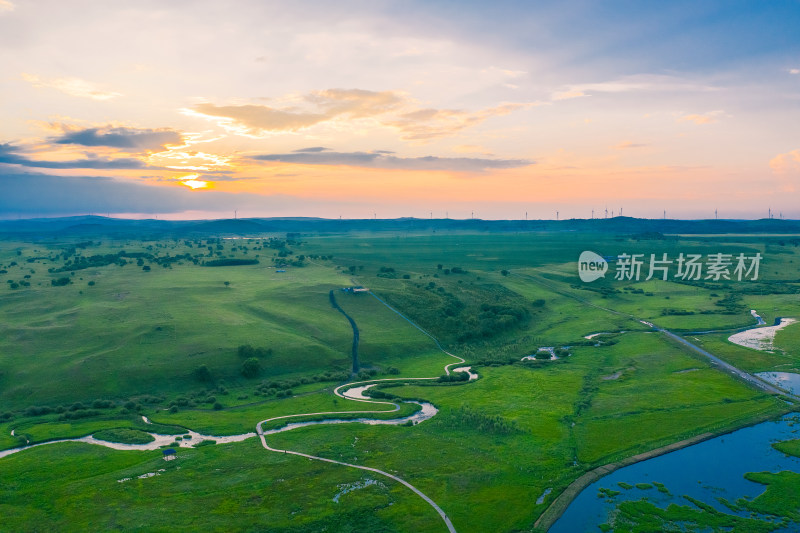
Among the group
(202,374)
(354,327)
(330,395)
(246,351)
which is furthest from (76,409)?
(354,327)

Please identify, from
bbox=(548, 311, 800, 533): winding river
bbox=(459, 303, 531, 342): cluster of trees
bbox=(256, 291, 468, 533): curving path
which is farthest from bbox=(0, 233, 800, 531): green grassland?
bbox=(548, 311, 800, 533): winding river

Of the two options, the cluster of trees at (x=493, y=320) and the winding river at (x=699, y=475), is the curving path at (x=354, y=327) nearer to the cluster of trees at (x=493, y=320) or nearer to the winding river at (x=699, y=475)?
the cluster of trees at (x=493, y=320)

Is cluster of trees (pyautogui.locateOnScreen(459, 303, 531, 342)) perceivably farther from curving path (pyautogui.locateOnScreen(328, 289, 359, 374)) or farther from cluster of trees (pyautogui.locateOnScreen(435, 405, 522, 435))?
cluster of trees (pyautogui.locateOnScreen(435, 405, 522, 435))

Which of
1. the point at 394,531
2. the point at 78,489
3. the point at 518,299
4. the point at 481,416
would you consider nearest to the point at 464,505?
the point at 394,531

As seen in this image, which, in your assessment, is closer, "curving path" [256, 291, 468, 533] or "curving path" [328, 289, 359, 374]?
"curving path" [256, 291, 468, 533]

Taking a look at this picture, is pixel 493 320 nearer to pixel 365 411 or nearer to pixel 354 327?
pixel 354 327

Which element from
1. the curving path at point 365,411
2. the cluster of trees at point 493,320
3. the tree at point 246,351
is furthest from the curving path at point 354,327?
the cluster of trees at point 493,320

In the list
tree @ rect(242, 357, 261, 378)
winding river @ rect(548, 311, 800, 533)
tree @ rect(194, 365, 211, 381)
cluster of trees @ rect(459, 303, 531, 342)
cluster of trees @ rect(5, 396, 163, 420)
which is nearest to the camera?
winding river @ rect(548, 311, 800, 533)
